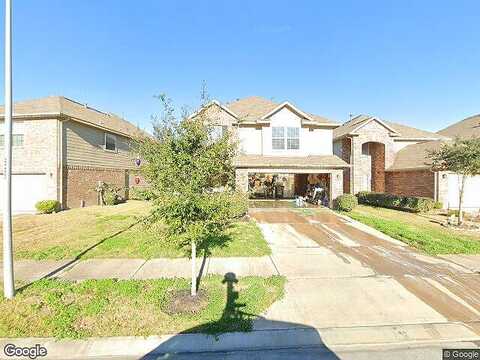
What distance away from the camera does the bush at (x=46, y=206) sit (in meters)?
15.2

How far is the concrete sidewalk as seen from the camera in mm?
6746

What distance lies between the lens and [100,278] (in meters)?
6.56

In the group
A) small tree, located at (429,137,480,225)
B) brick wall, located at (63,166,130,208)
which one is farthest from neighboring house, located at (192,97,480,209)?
brick wall, located at (63,166,130,208)

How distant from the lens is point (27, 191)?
1609 cm

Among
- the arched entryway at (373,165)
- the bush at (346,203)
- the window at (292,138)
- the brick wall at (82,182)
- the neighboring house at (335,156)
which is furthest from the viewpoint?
the arched entryway at (373,165)

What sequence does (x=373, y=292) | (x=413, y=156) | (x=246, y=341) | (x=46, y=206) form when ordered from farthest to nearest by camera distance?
(x=413, y=156)
(x=46, y=206)
(x=373, y=292)
(x=246, y=341)

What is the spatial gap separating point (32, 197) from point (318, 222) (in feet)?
54.3

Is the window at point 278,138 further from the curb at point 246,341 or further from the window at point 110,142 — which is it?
the curb at point 246,341

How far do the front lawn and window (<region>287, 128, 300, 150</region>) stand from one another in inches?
284

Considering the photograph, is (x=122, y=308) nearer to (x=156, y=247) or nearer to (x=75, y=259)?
(x=75, y=259)

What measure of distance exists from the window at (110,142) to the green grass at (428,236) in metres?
18.4

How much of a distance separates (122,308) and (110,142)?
18.9 m

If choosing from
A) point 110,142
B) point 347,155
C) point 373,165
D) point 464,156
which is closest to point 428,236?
point 464,156

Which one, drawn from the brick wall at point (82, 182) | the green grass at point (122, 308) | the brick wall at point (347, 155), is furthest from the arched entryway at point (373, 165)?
the green grass at point (122, 308)
